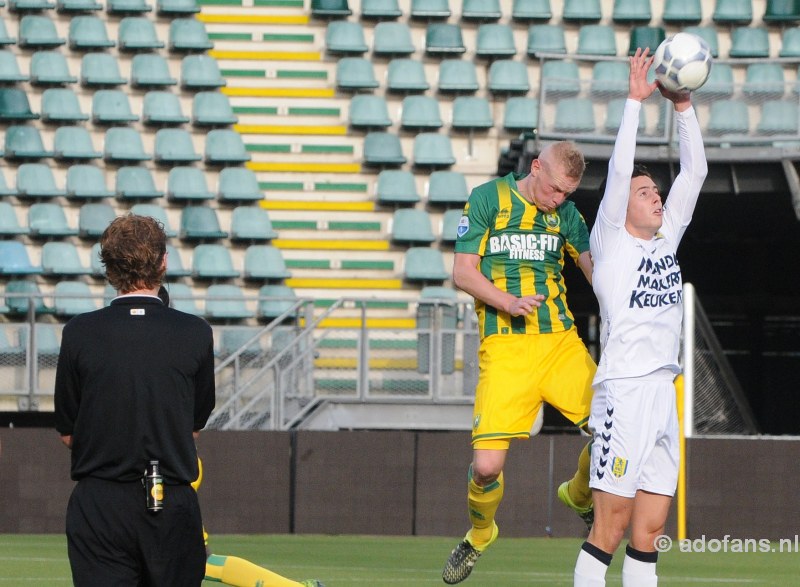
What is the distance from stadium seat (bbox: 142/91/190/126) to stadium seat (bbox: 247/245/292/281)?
2.00 m

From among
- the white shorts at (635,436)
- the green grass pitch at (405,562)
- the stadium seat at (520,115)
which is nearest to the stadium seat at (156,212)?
the stadium seat at (520,115)

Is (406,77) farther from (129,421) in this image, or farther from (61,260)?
(129,421)

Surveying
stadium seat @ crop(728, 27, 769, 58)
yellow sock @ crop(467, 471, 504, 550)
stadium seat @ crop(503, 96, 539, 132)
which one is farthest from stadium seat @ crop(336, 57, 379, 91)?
yellow sock @ crop(467, 471, 504, 550)

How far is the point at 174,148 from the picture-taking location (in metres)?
16.8

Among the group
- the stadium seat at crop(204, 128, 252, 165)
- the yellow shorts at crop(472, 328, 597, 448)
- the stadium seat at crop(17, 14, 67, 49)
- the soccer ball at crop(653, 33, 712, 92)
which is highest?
the stadium seat at crop(17, 14, 67, 49)

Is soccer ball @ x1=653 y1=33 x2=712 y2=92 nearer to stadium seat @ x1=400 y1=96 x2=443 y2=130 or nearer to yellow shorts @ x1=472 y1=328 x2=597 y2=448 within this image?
yellow shorts @ x1=472 y1=328 x2=597 y2=448

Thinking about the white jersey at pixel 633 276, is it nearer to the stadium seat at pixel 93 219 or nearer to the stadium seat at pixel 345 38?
the stadium seat at pixel 93 219

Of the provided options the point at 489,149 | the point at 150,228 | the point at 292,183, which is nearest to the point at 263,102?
the point at 292,183

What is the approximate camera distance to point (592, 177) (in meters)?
13.2

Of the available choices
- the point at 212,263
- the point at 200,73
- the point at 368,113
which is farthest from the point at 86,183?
the point at 368,113

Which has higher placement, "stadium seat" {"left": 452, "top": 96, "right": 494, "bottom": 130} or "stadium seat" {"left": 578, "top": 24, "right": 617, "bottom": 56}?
"stadium seat" {"left": 578, "top": 24, "right": 617, "bottom": 56}

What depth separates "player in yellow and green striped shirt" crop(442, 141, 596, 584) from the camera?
20.5 feet

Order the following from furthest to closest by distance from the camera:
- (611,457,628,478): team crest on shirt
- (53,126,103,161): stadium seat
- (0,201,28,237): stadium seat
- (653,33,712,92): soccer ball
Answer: (53,126,103,161): stadium seat, (0,201,28,237): stadium seat, (653,33,712,92): soccer ball, (611,457,628,478): team crest on shirt

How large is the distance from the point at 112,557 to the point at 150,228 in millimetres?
874
